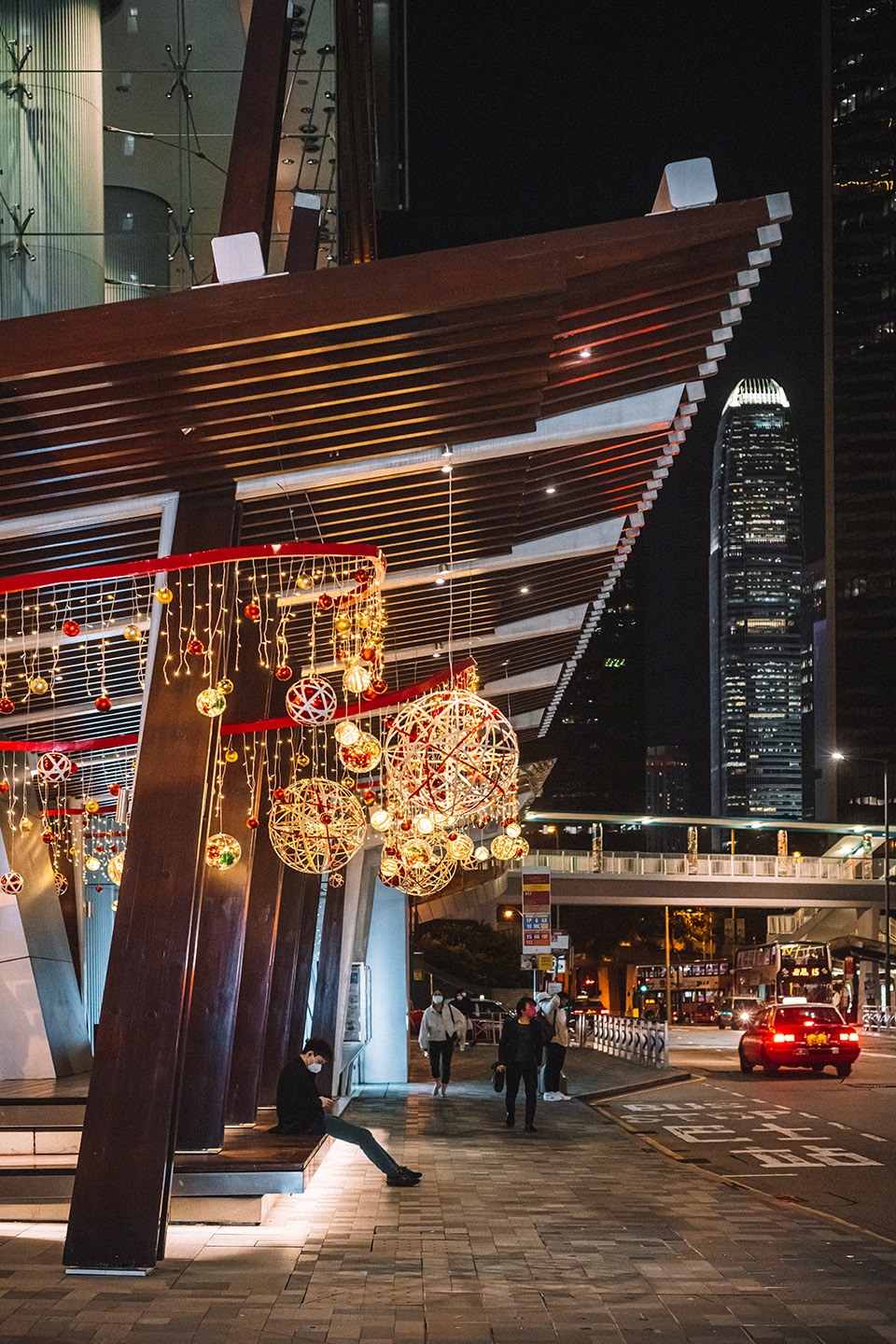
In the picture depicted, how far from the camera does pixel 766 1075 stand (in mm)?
25797

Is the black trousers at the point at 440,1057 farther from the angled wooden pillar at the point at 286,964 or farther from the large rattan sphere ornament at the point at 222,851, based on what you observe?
the large rattan sphere ornament at the point at 222,851

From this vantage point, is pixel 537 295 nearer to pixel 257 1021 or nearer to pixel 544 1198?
pixel 544 1198

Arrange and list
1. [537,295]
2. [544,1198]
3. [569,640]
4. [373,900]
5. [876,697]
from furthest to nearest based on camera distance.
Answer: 1. [876,697]
2. [373,900]
3. [569,640]
4. [544,1198]
5. [537,295]

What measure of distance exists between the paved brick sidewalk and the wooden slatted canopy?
4496 mm

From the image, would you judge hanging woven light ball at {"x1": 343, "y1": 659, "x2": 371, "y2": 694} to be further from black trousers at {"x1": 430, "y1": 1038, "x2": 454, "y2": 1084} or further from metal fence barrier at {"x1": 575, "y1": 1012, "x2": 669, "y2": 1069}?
metal fence barrier at {"x1": 575, "y1": 1012, "x2": 669, "y2": 1069}

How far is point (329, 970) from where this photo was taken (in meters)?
21.5

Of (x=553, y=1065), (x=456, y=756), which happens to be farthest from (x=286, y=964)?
(x=456, y=756)

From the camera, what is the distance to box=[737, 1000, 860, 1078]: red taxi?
24.6 meters

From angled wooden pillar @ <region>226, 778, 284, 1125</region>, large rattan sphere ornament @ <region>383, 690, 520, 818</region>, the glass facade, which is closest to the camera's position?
large rattan sphere ornament @ <region>383, 690, 520, 818</region>

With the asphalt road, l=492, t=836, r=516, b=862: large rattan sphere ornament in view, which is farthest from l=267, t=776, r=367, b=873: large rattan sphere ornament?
the asphalt road

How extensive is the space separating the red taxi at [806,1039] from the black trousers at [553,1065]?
578 cm

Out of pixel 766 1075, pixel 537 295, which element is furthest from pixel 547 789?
pixel 537 295

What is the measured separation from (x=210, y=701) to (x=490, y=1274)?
3590 millimetres

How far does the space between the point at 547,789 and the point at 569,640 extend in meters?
120
